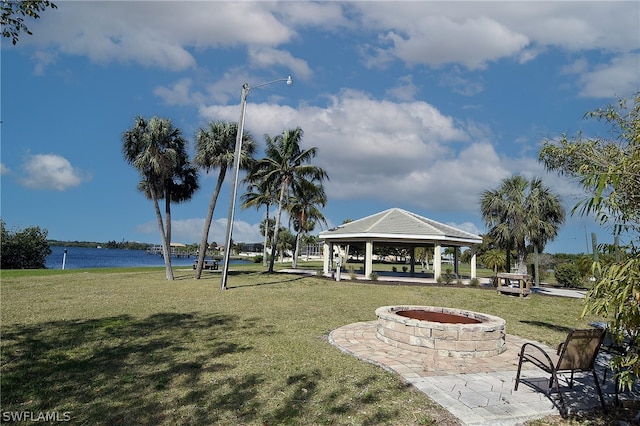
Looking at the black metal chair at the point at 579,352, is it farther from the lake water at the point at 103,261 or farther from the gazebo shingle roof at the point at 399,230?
the lake water at the point at 103,261

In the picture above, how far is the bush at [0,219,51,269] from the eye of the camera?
3500 centimetres

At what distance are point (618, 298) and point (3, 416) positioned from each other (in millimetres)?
6051

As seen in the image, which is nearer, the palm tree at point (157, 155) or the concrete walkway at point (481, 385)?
the concrete walkway at point (481, 385)

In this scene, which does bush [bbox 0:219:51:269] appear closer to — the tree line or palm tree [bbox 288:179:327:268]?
the tree line

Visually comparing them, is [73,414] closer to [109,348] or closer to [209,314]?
[109,348]

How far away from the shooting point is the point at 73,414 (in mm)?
4023

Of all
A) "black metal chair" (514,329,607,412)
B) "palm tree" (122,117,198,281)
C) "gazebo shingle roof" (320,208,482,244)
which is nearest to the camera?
"black metal chair" (514,329,607,412)

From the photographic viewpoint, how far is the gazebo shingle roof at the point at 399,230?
2298cm

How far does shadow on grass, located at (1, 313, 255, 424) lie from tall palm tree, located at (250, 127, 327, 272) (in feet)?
66.1

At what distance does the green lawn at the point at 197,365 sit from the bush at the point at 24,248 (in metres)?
30.5

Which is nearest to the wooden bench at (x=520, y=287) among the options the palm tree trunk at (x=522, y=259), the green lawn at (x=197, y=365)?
the palm tree trunk at (x=522, y=259)

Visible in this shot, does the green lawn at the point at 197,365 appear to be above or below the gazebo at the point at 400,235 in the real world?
below

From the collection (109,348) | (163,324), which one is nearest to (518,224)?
(163,324)

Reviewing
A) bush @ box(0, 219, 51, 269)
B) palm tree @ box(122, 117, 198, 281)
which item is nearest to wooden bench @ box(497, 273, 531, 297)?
palm tree @ box(122, 117, 198, 281)
